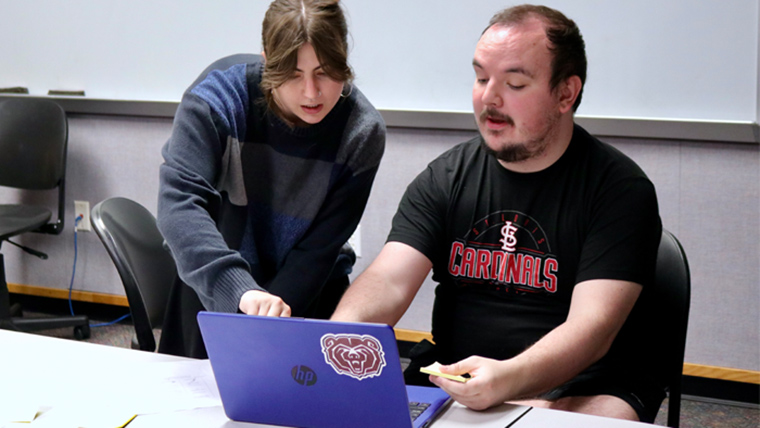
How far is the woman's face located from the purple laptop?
0.54 metres

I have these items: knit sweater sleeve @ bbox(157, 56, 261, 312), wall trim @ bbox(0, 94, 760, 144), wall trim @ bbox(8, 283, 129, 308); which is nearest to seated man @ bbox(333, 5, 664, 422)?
knit sweater sleeve @ bbox(157, 56, 261, 312)

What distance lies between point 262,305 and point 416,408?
1.08ft

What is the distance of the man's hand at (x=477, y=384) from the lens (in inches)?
42.6

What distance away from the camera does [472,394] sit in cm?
109

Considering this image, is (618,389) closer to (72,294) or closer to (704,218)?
(704,218)

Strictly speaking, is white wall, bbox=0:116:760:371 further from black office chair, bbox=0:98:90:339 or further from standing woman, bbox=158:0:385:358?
black office chair, bbox=0:98:90:339

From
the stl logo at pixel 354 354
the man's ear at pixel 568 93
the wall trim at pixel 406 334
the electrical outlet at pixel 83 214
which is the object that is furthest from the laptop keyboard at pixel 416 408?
the electrical outlet at pixel 83 214

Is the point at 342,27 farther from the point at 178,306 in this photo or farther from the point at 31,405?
the point at 31,405

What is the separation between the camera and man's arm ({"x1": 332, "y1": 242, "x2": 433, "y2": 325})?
1.46 m

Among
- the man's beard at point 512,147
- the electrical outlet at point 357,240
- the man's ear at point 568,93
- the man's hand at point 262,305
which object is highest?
the man's ear at point 568,93

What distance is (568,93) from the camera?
1.52 metres

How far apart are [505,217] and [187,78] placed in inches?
77.6

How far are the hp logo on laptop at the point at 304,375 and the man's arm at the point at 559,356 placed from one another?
19 cm

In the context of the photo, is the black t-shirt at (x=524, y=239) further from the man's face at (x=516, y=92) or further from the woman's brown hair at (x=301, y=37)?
the woman's brown hair at (x=301, y=37)
